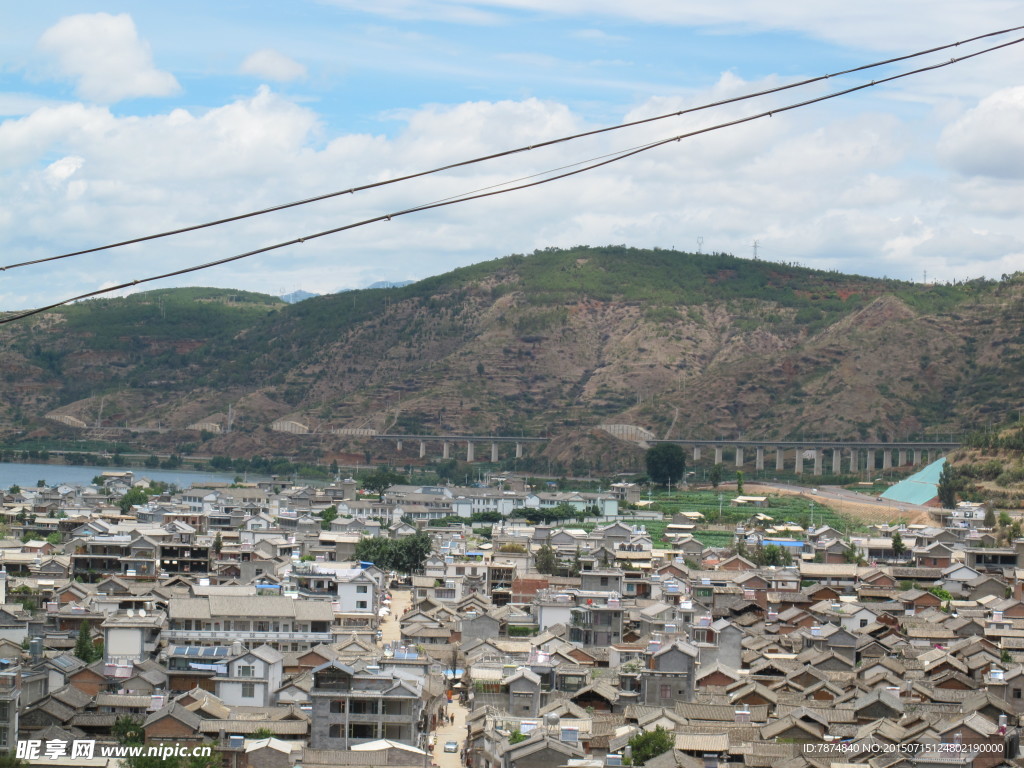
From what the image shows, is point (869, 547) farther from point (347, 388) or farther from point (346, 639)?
point (347, 388)

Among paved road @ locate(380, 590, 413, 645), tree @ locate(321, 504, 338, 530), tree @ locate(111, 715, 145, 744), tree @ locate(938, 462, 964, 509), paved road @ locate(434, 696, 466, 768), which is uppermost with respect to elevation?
tree @ locate(938, 462, 964, 509)

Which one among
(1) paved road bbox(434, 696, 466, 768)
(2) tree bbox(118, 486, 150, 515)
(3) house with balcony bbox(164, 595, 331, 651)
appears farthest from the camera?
(2) tree bbox(118, 486, 150, 515)

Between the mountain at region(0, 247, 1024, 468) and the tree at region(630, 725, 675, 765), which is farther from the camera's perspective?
the mountain at region(0, 247, 1024, 468)

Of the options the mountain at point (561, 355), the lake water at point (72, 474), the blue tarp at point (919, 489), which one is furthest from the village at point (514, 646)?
the mountain at point (561, 355)

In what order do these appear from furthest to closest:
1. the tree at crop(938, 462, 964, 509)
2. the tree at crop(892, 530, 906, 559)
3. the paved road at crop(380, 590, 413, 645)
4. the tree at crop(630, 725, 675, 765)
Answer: the tree at crop(938, 462, 964, 509) → the tree at crop(892, 530, 906, 559) → the paved road at crop(380, 590, 413, 645) → the tree at crop(630, 725, 675, 765)

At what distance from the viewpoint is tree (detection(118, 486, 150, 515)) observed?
210ft

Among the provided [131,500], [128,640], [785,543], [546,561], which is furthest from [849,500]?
[128,640]

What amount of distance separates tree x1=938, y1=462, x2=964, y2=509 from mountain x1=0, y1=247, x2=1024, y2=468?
108ft

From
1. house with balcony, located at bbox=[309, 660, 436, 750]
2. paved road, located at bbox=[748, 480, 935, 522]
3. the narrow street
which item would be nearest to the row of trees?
the narrow street

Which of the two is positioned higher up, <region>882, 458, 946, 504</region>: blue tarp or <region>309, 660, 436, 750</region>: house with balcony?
<region>882, 458, 946, 504</region>: blue tarp

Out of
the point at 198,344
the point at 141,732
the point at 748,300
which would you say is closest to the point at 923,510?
the point at 141,732

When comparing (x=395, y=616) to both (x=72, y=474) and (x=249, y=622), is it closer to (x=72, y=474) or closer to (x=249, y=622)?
(x=249, y=622)

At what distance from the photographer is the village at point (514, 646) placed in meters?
22.3

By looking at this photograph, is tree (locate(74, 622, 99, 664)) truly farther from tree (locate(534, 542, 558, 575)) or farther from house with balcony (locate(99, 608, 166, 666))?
tree (locate(534, 542, 558, 575))
